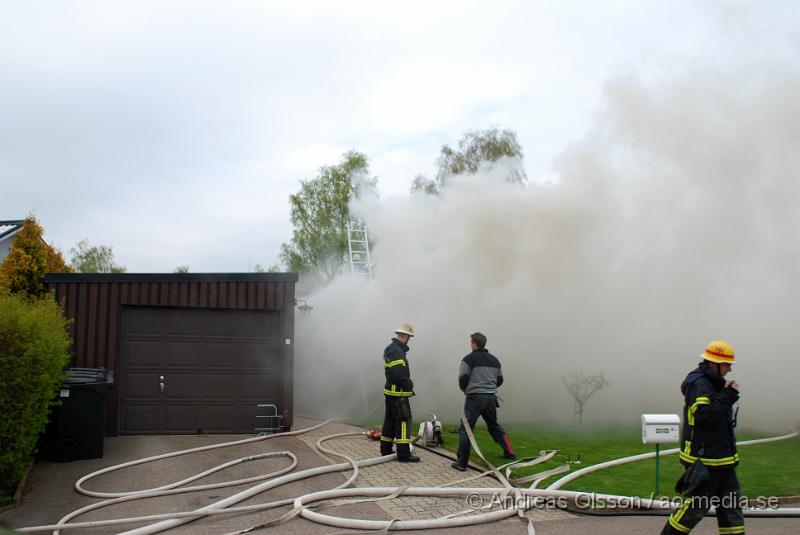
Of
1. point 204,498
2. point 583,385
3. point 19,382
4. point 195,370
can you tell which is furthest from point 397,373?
point 583,385

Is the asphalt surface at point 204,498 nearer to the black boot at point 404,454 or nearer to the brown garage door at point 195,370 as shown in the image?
the brown garage door at point 195,370

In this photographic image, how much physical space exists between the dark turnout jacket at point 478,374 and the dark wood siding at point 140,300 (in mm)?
4651

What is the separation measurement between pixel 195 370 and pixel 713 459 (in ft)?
31.9

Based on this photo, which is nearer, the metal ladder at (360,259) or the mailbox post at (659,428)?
the mailbox post at (659,428)

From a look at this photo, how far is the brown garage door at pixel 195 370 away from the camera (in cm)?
1237

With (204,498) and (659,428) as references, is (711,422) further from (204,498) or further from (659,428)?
(204,498)

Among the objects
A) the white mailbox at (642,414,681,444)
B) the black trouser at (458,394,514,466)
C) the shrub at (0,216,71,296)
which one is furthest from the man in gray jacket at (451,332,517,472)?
the shrub at (0,216,71,296)

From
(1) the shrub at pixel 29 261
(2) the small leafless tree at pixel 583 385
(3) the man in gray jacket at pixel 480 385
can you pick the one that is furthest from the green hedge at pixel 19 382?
(1) the shrub at pixel 29 261

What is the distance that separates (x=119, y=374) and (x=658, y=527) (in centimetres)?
959

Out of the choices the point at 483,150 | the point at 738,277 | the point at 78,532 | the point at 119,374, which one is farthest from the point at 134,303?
the point at 483,150

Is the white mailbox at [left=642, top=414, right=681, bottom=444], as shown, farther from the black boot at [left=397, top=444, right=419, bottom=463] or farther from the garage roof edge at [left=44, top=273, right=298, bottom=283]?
the garage roof edge at [left=44, top=273, right=298, bottom=283]

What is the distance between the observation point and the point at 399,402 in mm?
9398

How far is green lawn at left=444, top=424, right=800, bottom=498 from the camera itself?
25.5ft

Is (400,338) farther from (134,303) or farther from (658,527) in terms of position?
(134,303)
